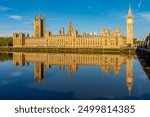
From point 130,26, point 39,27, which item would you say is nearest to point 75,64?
point 130,26

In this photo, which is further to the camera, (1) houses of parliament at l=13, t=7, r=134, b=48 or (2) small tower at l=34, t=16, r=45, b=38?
(2) small tower at l=34, t=16, r=45, b=38

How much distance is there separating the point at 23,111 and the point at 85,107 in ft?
6.88

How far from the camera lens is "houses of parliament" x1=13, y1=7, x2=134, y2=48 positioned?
117 metres

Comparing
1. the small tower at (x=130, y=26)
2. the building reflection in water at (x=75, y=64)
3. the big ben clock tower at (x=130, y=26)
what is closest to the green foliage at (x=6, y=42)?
the small tower at (x=130, y=26)

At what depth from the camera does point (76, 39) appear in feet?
419

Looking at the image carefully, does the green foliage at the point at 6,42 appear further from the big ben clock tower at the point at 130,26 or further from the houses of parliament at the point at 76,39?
the big ben clock tower at the point at 130,26

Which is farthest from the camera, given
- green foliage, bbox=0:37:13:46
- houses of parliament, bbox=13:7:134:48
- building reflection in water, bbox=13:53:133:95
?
green foliage, bbox=0:37:13:46

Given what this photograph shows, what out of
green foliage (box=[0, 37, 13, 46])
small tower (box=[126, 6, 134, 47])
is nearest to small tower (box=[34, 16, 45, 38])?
green foliage (box=[0, 37, 13, 46])

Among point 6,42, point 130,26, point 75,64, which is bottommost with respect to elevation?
point 75,64

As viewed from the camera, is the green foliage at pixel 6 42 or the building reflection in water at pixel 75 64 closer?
the building reflection in water at pixel 75 64

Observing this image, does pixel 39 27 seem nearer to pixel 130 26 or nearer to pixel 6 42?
pixel 6 42

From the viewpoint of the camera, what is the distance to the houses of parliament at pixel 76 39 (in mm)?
116988

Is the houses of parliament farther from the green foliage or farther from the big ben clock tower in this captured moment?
the green foliage

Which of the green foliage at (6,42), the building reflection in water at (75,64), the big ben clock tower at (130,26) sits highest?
the big ben clock tower at (130,26)
